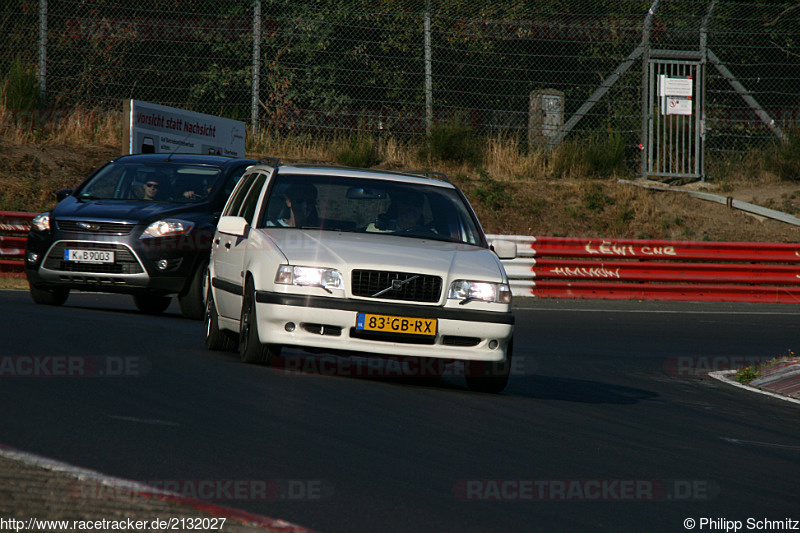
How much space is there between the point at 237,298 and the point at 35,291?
5.17m

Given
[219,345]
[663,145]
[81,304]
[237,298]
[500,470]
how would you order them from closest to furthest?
[500,470]
[237,298]
[219,345]
[81,304]
[663,145]

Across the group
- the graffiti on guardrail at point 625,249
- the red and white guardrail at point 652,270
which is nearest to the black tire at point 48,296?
the red and white guardrail at point 652,270

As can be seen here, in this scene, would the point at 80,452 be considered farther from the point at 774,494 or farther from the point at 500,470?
the point at 774,494

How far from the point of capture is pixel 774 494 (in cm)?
613

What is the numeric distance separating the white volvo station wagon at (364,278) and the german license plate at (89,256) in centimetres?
338

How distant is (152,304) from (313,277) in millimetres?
6422

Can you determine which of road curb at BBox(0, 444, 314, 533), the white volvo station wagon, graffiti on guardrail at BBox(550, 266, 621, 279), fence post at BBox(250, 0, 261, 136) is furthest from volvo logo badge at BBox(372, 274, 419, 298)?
fence post at BBox(250, 0, 261, 136)

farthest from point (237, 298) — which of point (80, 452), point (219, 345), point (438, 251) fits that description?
point (80, 452)

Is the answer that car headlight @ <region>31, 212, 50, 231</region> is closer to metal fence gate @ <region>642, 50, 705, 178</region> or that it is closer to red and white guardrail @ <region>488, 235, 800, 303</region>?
red and white guardrail @ <region>488, 235, 800, 303</region>

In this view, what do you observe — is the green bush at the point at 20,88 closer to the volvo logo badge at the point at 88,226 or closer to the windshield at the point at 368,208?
the volvo logo badge at the point at 88,226

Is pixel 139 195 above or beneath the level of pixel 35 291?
above

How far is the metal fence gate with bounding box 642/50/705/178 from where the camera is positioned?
27.2 metres

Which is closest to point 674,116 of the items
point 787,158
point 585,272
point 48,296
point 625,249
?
point 787,158

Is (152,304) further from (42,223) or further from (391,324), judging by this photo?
(391,324)
